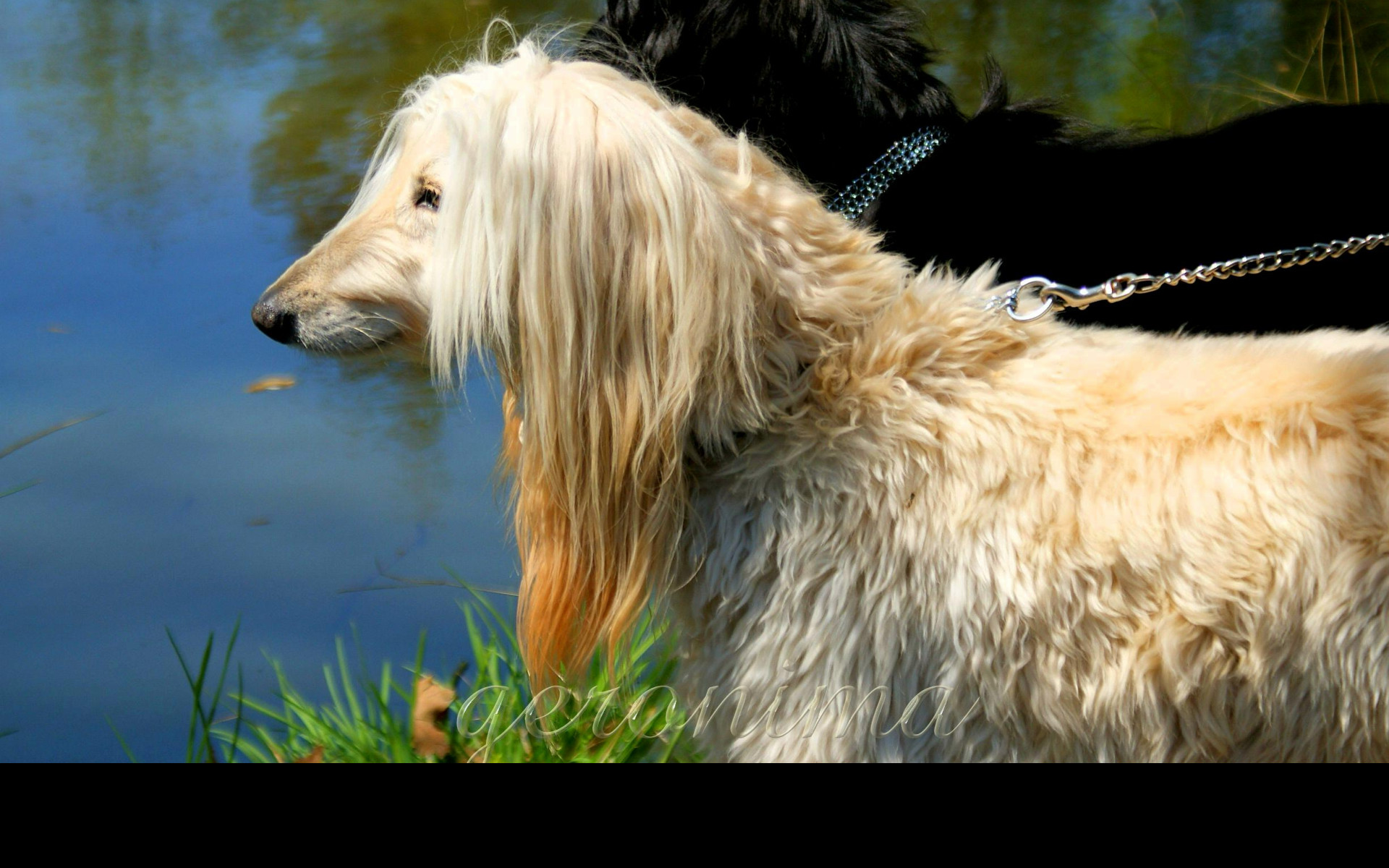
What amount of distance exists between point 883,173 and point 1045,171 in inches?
16.8

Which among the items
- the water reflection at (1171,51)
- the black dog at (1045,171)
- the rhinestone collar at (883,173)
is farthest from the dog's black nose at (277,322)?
the water reflection at (1171,51)

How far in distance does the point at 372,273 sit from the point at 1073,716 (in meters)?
1.41

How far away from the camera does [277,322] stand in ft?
6.42

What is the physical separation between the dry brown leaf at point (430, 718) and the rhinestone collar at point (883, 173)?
1673mm

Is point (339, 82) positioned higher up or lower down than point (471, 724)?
higher up

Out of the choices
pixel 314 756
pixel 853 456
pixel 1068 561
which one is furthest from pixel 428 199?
pixel 314 756

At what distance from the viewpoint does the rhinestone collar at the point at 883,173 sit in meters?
2.80

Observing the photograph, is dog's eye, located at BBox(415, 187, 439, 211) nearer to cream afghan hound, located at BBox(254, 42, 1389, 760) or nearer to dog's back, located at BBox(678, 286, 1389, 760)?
cream afghan hound, located at BBox(254, 42, 1389, 760)

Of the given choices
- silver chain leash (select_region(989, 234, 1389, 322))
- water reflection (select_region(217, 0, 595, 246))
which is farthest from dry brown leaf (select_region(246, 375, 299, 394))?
silver chain leash (select_region(989, 234, 1389, 322))

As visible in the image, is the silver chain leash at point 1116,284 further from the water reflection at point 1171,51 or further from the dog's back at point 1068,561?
the water reflection at point 1171,51

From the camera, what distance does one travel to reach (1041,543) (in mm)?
1682

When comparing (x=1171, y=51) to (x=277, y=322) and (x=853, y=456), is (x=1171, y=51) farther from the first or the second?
(x=277, y=322)
